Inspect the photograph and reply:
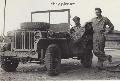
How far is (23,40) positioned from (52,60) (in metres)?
1.02

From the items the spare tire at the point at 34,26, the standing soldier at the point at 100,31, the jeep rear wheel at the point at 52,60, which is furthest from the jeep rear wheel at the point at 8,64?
the standing soldier at the point at 100,31

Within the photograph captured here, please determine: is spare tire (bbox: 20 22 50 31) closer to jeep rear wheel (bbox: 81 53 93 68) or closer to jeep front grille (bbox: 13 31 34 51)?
jeep front grille (bbox: 13 31 34 51)

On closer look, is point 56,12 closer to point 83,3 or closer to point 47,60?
point 83,3

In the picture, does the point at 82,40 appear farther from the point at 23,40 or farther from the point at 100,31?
the point at 23,40

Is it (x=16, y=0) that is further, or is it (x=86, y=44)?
(x=86, y=44)

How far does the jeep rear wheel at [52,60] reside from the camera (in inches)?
286

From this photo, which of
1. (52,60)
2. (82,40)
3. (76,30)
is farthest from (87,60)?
(52,60)

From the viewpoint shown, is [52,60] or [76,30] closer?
[52,60]

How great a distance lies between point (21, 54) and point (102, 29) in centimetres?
226

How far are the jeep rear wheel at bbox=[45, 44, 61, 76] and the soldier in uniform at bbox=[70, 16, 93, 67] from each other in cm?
94

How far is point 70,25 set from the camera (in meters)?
8.99

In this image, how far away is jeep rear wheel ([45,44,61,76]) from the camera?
7.26m

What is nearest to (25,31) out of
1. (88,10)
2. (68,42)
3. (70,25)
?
(68,42)

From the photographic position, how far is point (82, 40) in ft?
28.2
